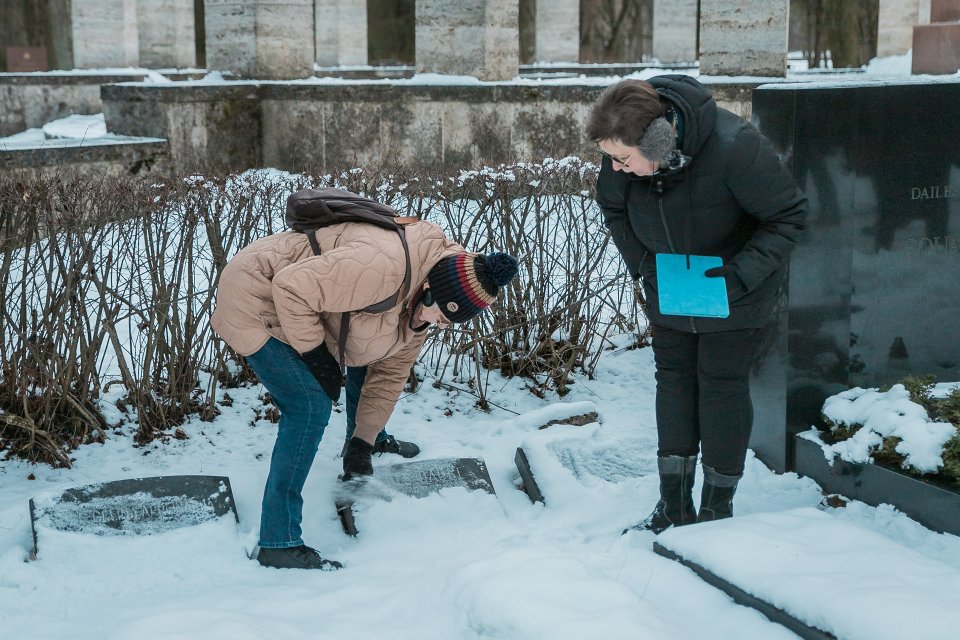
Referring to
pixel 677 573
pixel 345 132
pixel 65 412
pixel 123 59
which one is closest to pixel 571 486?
pixel 677 573

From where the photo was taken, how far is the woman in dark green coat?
343cm

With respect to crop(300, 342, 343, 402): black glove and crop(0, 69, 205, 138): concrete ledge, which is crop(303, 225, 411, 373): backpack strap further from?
crop(0, 69, 205, 138): concrete ledge

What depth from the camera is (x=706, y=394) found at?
381 centimetres

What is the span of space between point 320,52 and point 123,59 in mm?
6673

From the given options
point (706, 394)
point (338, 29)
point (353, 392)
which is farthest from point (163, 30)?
point (706, 394)

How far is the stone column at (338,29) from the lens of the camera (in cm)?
2598

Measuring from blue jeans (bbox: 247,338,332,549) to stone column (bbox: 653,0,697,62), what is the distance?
64.7 ft

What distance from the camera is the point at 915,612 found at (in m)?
2.95

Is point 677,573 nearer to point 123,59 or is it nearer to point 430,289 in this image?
point 430,289

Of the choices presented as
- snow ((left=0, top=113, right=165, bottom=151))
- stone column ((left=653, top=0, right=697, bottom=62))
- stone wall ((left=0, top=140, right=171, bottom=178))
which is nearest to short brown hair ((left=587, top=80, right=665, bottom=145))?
stone wall ((left=0, top=140, right=171, bottom=178))

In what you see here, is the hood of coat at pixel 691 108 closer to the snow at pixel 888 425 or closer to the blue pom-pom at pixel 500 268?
the blue pom-pom at pixel 500 268

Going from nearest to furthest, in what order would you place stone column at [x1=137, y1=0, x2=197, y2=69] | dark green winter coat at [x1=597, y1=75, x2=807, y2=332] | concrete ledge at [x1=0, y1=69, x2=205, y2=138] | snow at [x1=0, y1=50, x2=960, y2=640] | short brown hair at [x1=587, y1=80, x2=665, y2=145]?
snow at [x1=0, y1=50, x2=960, y2=640] → short brown hair at [x1=587, y1=80, x2=665, y2=145] → dark green winter coat at [x1=597, y1=75, x2=807, y2=332] → concrete ledge at [x1=0, y1=69, x2=205, y2=138] → stone column at [x1=137, y1=0, x2=197, y2=69]

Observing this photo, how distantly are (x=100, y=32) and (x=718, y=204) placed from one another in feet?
60.9

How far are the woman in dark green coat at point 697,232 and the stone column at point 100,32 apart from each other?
712 inches
